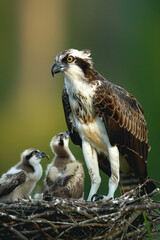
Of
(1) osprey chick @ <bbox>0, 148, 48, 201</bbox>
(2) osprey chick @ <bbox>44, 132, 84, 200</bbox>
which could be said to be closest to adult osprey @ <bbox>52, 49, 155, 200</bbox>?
(2) osprey chick @ <bbox>44, 132, 84, 200</bbox>

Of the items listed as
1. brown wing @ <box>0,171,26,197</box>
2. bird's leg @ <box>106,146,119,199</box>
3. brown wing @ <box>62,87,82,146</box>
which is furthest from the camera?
brown wing @ <box>62,87,82,146</box>

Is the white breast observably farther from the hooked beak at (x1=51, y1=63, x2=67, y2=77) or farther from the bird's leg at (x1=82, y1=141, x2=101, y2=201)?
the hooked beak at (x1=51, y1=63, x2=67, y2=77)

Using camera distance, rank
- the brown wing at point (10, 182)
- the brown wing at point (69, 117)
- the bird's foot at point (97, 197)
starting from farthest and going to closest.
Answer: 1. the brown wing at point (69, 117)
2. the brown wing at point (10, 182)
3. the bird's foot at point (97, 197)

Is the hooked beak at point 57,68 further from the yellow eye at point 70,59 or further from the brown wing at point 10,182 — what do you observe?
the brown wing at point 10,182

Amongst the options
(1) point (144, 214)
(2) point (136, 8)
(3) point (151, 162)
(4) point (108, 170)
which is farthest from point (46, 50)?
(1) point (144, 214)

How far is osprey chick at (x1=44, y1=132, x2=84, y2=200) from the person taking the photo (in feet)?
18.6

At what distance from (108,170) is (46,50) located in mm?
9804

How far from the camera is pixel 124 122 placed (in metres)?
5.85

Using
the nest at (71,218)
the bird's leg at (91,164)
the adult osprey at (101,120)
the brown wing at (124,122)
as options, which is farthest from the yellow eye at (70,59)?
the nest at (71,218)

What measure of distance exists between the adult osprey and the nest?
2.80 ft

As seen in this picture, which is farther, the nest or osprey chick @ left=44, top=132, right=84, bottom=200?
osprey chick @ left=44, top=132, right=84, bottom=200

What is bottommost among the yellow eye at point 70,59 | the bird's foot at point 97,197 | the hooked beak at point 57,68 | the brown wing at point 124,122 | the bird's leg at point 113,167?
the bird's foot at point 97,197

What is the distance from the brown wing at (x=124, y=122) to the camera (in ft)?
18.6

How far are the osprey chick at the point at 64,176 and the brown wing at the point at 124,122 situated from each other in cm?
50
